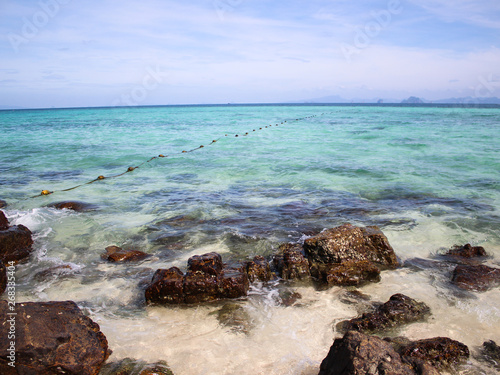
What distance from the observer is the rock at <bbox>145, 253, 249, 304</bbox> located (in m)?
4.50

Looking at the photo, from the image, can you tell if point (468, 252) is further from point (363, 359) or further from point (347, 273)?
point (363, 359)

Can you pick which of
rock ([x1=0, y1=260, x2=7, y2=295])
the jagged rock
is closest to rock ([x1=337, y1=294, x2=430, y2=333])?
the jagged rock

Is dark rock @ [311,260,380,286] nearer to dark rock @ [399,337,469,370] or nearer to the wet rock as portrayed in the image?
dark rock @ [399,337,469,370]

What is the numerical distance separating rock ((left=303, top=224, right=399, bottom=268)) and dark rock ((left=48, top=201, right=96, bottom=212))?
19.4 feet

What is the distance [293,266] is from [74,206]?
6251 mm

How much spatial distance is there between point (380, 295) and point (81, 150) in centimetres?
1926

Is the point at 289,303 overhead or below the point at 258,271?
below

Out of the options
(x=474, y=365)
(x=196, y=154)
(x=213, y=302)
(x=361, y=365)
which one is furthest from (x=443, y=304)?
(x=196, y=154)

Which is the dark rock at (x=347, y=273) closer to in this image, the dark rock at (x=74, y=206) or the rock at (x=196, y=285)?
the rock at (x=196, y=285)

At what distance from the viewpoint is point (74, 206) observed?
348 inches

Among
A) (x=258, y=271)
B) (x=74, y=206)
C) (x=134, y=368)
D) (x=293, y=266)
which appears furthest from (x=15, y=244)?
(x=293, y=266)

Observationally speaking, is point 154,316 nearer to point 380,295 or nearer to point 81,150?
point 380,295

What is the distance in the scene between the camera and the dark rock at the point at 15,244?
5703mm

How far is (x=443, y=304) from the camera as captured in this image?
→ 14.7 feet
